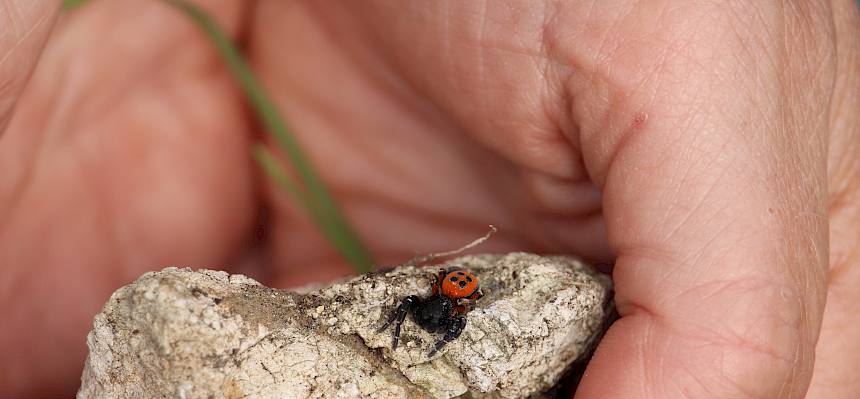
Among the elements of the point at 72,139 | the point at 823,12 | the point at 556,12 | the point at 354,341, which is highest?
the point at 72,139

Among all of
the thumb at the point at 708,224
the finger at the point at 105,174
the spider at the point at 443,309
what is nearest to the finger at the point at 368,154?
the finger at the point at 105,174

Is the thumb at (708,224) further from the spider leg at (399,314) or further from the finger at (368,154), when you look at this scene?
the finger at (368,154)

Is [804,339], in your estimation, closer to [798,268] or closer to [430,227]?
[798,268]

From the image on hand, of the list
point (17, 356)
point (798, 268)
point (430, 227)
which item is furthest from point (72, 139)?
point (798, 268)

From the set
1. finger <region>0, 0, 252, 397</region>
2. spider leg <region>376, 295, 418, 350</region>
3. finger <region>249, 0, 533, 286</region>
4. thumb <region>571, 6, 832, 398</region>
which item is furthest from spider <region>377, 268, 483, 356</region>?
finger <region>0, 0, 252, 397</region>

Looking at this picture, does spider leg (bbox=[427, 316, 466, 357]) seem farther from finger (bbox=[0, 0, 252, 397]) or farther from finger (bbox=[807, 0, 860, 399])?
finger (bbox=[0, 0, 252, 397])
